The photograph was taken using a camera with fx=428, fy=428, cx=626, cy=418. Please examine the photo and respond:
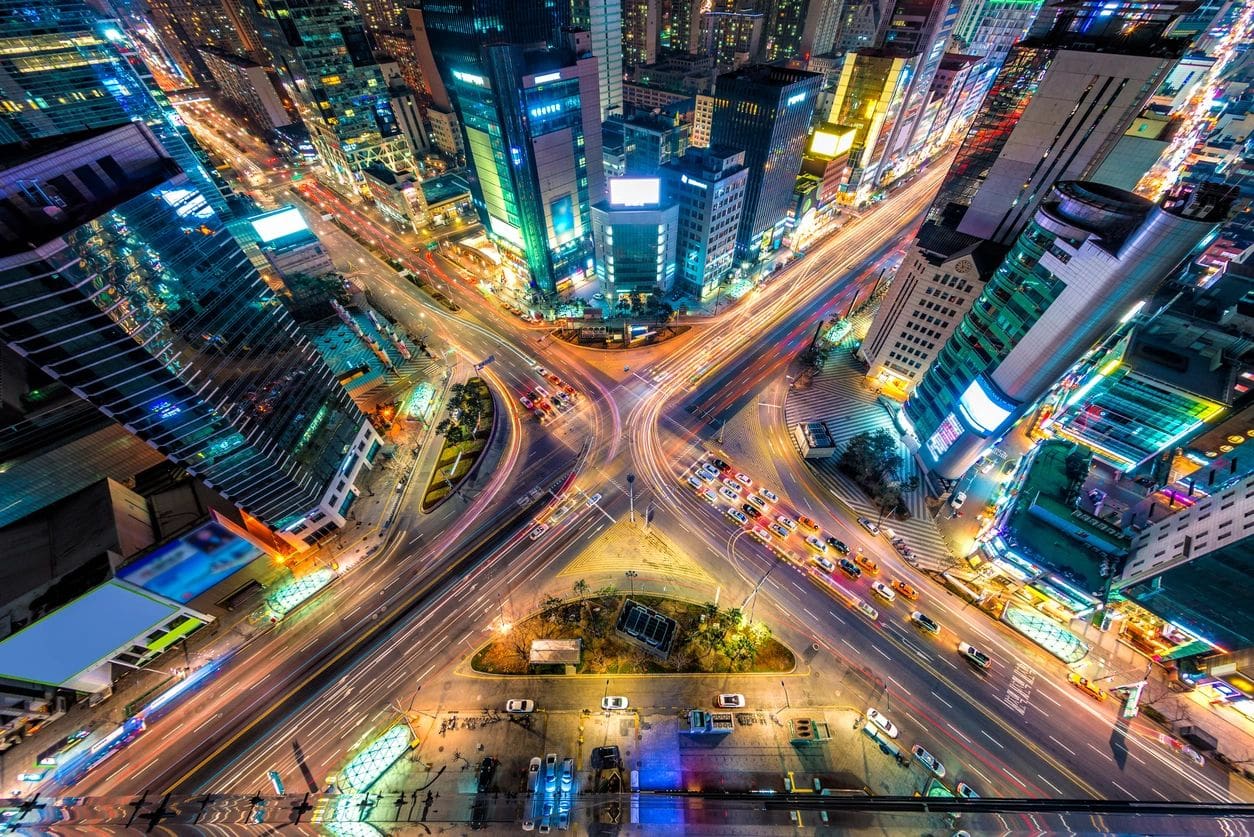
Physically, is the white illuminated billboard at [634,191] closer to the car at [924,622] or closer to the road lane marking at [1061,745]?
the car at [924,622]

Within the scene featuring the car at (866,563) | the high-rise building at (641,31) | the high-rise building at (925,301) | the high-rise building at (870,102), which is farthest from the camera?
the high-rise building at (641,31)

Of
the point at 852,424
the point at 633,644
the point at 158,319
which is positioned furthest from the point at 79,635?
the point at 852,424

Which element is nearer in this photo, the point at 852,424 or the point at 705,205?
the point at 852,424

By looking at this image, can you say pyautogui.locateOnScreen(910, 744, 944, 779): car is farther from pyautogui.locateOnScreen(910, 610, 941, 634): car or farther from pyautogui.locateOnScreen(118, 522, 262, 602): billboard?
pyautogui.locateOnScreen(118, 522, 262, 602): billboard

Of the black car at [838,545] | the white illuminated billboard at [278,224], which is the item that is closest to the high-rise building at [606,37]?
the white illuminated billboard at [278,224]

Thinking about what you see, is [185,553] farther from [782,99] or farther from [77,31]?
[782,99]

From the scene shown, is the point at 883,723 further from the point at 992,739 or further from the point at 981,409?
the point at 981,409

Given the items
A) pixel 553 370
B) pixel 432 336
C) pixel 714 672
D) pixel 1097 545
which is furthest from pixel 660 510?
pixel 432 336
